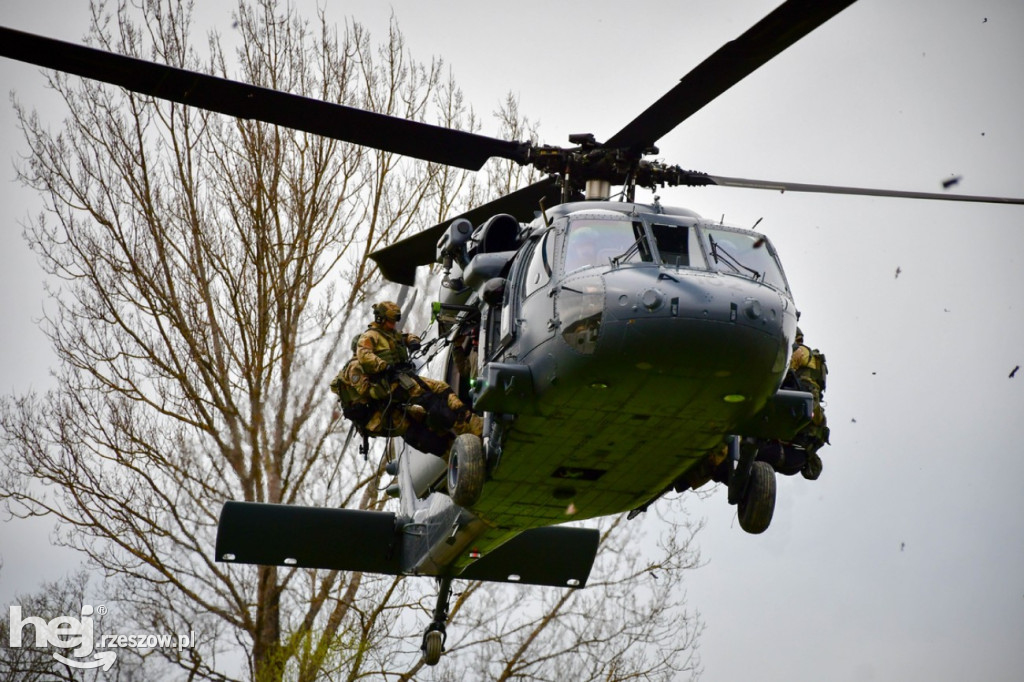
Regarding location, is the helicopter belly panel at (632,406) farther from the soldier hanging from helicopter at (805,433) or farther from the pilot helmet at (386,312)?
the pilot helmet at (386,312)

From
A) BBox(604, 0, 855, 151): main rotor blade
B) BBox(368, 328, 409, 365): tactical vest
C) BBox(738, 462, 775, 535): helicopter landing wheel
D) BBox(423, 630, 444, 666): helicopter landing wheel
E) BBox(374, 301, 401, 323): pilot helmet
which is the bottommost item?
BBox(423, 630, 444, 666): helicopter landing wheel

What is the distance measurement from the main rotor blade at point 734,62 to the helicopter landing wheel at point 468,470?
2429 millimetres

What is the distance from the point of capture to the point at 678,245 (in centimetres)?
786

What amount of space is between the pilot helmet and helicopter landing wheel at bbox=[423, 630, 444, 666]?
3.02 m

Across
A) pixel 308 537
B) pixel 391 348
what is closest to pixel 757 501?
pixel 391 348

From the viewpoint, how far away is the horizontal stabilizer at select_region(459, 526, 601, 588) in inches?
463

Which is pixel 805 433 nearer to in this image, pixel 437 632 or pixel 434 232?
pixel 434 232

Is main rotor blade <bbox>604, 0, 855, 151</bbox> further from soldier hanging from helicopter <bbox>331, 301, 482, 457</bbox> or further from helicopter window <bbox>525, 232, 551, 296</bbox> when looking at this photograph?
soldier hanging from helicopter <bbox>331, 301, 482, 457</bbox>

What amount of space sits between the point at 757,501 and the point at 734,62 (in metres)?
3.14

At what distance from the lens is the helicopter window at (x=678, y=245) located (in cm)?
775

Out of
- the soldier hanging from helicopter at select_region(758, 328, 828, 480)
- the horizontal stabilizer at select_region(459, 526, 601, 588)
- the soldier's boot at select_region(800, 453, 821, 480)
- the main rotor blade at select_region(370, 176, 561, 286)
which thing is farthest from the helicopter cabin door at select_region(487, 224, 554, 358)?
the horizontal stabilizer at select_region(459, 526, 601, 588)

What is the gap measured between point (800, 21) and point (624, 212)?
5.68 ft

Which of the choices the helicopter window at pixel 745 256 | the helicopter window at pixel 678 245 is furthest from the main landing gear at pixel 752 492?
the helicopter window at pixel 678 245

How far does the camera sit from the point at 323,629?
1437 centimetres
